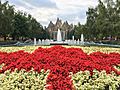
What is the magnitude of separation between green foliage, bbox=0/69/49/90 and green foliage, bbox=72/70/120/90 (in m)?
0.80

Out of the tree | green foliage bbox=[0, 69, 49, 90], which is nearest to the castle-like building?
the tree

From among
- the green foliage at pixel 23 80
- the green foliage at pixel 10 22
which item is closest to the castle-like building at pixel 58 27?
the green foliage at pixel 10 22

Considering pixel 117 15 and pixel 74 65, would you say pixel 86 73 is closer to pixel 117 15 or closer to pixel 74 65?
pixel 74 65

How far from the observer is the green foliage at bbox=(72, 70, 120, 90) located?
6.88 metres

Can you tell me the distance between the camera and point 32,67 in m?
7.96

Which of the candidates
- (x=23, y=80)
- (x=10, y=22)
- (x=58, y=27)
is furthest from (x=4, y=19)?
(x=58, y=27)

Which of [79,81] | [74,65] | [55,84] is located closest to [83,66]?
[74,65]

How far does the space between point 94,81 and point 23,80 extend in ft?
5.63

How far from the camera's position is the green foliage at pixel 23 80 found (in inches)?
273

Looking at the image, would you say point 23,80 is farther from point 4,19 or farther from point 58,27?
point 58,27

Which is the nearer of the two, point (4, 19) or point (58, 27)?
point (4, 19)

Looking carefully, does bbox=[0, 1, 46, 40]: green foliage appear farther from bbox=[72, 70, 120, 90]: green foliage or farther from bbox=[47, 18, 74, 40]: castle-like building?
bbox=[47, 18, 74, 40]: castle-like building

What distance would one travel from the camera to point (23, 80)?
7.21 metres

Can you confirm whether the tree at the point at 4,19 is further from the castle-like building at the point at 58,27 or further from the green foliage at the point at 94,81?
the castle-like building at the point at 58,27
